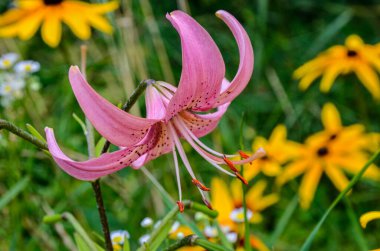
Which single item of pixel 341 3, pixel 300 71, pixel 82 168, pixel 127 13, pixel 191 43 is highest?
pixel 341 3

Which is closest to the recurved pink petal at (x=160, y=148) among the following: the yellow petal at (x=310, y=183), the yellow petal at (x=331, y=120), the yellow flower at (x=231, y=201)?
the yellow flower at (x=231, y=201)

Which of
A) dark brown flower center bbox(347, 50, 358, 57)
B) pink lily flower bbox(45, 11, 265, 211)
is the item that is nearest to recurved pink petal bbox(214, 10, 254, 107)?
pink lily flower bbox(45, 11, 265, 211)

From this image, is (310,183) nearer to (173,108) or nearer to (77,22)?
(77,22)

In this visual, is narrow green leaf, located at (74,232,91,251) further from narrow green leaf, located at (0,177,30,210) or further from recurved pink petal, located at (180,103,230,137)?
narrow green leaf, located at (0,177,30,210)

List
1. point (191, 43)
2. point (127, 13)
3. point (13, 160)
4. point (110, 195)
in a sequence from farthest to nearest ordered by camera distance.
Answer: point (127, 13) < point (110, 195) < point (13, 160) < point (191, 43)

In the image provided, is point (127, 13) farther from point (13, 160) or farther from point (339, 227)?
point (339, 227)

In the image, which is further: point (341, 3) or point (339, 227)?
point (341, 3)

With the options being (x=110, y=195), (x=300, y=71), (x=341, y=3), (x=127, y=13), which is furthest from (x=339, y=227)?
(x=341, y=3)
